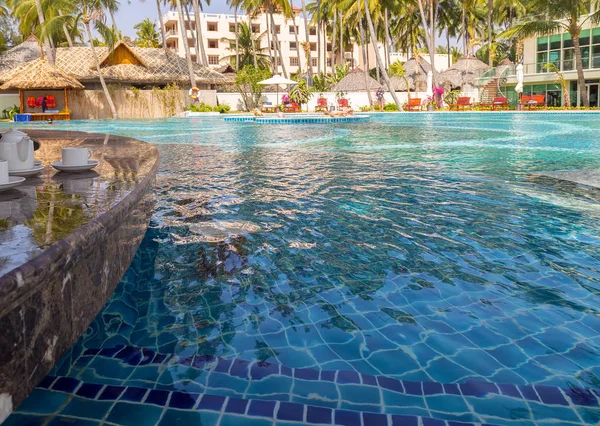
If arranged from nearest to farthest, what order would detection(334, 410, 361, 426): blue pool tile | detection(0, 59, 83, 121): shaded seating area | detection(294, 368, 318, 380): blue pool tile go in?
detection(334, 410, 361, 426): blue pool tile
detection(294, 368, 318, 380): blue pool tile
detection(0, 59, 83, 121): shaded seating area

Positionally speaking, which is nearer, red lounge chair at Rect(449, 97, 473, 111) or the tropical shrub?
red lounge chair at Rect(449, 97, 473, 111)

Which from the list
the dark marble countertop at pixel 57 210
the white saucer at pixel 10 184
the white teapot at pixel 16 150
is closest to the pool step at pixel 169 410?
the dark marble countertop at pixel 57 210

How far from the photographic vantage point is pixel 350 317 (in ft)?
9.28

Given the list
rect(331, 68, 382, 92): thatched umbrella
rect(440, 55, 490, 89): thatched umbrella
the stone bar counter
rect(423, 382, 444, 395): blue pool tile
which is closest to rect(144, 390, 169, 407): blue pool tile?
the stone bar counter

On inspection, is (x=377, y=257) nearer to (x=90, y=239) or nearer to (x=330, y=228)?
(x=330, y=228)

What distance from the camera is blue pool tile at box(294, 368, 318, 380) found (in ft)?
7.38

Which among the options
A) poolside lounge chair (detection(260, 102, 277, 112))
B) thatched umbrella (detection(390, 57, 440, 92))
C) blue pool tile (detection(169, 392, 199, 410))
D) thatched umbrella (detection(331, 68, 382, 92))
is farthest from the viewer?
thatched umbrella (detection(390, 57, 440, 92))

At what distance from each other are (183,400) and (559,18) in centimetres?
2883

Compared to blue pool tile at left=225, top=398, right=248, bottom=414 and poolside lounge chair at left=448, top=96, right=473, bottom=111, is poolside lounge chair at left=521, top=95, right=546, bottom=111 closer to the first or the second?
poolside lounge chair at left=448, top=96, right=473, bottom=111

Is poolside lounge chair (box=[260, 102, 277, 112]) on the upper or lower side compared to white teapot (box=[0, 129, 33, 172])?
upper

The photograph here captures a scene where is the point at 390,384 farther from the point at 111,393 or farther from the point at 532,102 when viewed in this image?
the point at 532,102

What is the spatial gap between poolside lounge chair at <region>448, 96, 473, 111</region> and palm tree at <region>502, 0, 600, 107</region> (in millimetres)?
3943

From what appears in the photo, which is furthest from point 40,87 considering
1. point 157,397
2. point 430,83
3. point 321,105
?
point 157,397

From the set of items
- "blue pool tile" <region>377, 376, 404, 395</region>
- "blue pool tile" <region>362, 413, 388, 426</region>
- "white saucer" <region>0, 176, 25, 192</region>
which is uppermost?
"white saucer" <region>0, 176, 25, 192</region>
